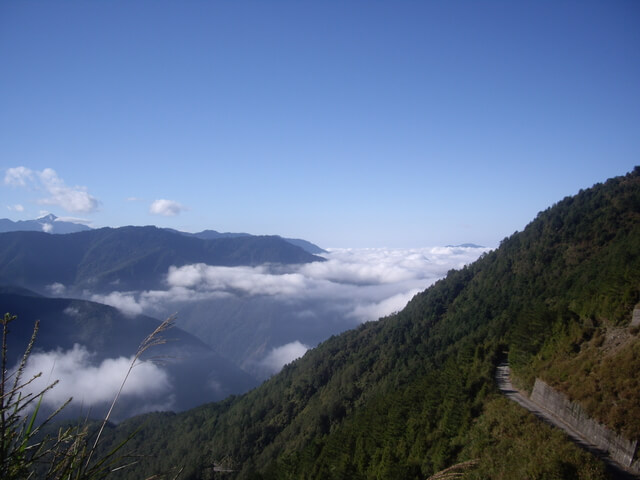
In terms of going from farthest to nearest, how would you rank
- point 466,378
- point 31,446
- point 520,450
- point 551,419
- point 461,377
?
1. point 461,377
2. point 466,378
3. point 551,419
4. point 520,450
5. point 31,446

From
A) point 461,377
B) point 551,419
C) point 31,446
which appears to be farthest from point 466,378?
point 31,446

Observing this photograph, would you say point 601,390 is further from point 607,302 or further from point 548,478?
point 607,302

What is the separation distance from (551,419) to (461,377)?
861cm

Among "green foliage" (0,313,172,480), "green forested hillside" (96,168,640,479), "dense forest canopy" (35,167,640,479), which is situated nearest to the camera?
"green foliage" (0,313,172,480)

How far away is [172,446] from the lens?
328ft

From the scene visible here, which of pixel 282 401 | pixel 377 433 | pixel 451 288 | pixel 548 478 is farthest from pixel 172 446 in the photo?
pixel 548 478

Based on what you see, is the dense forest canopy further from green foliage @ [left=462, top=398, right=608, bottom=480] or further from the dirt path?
the dirt path

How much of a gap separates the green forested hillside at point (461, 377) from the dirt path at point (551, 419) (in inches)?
34.0

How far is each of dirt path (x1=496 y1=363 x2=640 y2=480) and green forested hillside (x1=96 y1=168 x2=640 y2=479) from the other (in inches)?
34.0

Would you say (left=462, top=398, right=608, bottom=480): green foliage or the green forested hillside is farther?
the green forested hillside

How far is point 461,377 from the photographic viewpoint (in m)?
26.5

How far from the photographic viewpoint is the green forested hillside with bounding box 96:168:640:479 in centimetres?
1809

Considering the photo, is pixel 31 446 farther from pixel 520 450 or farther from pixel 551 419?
pixel 551 419

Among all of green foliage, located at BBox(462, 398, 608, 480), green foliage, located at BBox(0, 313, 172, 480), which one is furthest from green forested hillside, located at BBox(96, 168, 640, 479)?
green foliage, located at BBox(0, 313, 172, 480)
